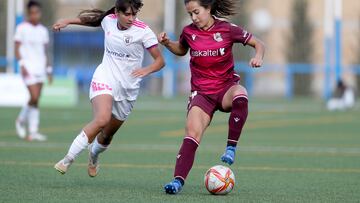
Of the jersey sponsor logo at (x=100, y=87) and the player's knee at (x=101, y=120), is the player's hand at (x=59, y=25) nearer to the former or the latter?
the jersey sponsor logo at (x=100, y=87)

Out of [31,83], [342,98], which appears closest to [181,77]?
[342,98]

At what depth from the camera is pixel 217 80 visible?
10.1 metres

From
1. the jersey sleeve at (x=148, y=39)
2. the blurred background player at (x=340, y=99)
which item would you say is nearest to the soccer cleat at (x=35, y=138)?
the jersey sleeve at (x=148, y=39)

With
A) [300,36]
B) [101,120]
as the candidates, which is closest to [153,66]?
[101,120]

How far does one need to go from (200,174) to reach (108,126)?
142 centimetres

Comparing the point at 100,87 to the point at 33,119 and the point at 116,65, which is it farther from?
the point at 33,119

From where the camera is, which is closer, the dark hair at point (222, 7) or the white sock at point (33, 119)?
the dark hair at point (222, 7)

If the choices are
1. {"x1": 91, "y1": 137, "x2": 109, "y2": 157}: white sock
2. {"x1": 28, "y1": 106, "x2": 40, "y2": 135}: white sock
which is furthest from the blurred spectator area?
{"x1": 91, "y1": 137, "x2": 109, "y2": 157}: white sock

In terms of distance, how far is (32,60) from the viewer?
1759 cm

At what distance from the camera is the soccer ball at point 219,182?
9.39 meters

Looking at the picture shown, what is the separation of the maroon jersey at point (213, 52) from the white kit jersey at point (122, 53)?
0.49 metres

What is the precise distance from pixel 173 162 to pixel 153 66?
3357 mm

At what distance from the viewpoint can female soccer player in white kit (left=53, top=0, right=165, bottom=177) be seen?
10.0 m

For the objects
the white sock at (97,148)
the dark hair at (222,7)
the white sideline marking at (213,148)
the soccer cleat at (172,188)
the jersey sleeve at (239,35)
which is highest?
the dark hair at (222,7)
